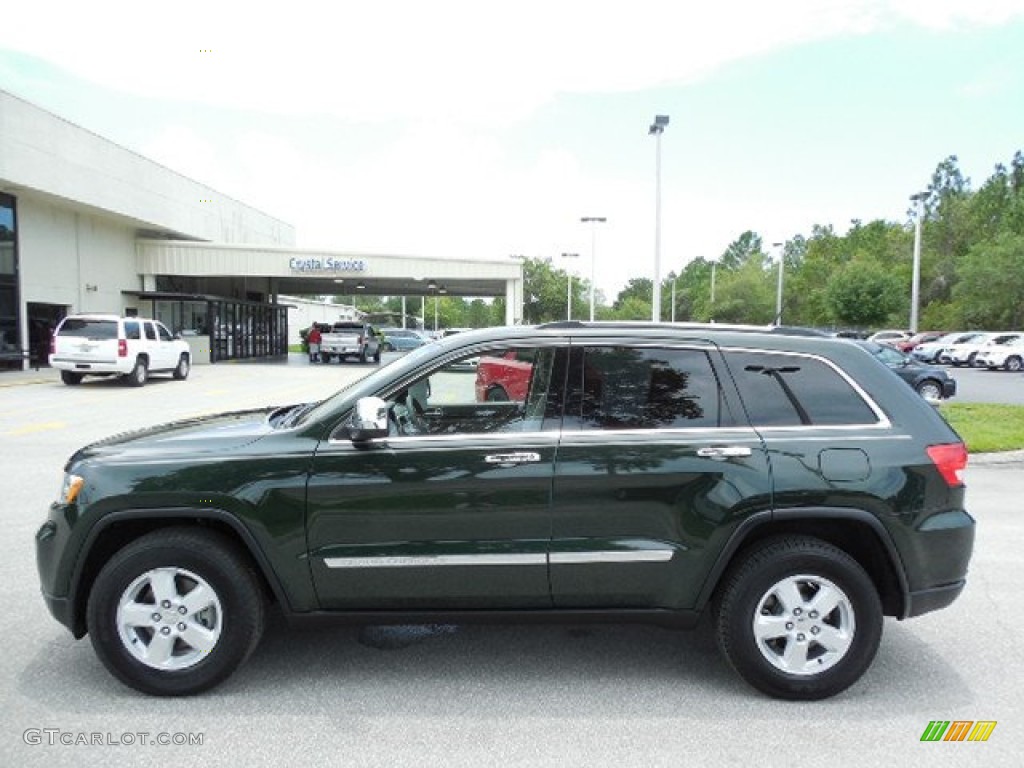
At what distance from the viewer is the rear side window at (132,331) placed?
20172mm

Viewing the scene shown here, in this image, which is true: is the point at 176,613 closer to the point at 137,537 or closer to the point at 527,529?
the point at 137,537

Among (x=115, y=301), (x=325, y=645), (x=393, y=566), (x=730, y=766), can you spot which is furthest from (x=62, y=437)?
(x=115, y=301)

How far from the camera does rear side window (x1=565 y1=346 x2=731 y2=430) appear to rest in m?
3.65

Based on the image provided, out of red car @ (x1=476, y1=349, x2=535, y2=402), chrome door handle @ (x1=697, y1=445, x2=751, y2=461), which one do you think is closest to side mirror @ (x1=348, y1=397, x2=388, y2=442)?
red car @ (x1=476, y1=349, x2=535, y2=402)

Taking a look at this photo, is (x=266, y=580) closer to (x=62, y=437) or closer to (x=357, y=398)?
(x=357, y=398)

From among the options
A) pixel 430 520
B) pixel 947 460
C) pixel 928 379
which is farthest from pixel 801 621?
pixel 928 379

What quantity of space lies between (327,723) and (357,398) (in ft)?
4.64

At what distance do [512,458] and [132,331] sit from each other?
19.6m

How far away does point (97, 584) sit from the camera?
3.48 metres

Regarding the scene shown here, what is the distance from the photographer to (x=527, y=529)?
11.5ft

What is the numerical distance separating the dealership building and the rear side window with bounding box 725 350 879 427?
25.0 metres

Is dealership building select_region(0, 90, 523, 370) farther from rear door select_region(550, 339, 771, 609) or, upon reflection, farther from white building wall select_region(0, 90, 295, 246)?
rear door select_region(550, 339, 771, 609)

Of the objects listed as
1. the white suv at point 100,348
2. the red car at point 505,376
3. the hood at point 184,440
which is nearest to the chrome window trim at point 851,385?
the red car at point 505,376

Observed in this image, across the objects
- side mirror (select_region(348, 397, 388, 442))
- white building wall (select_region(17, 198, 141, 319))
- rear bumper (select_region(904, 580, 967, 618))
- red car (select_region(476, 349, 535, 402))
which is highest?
white building wall (select_region(17, 198, 141, 319))
